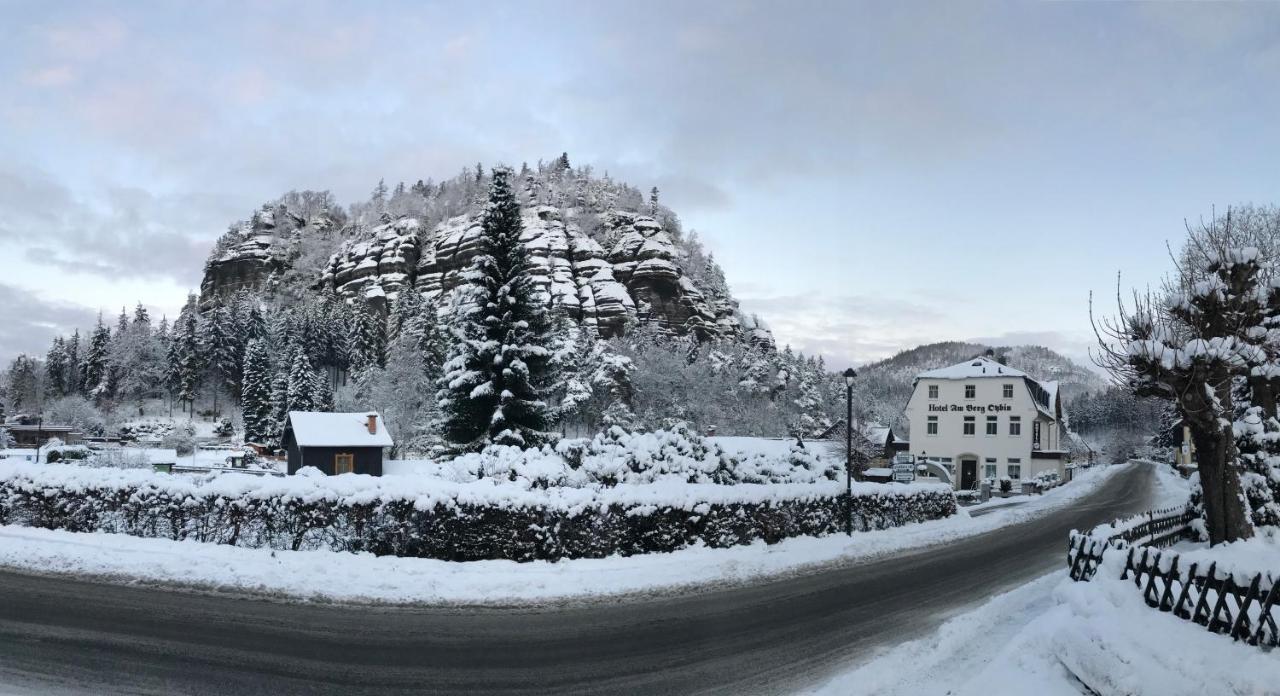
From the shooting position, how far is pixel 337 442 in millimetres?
44031

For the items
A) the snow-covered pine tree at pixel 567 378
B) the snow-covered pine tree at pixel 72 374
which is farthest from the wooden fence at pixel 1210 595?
the snow-covered pine tree at pixel 72 374

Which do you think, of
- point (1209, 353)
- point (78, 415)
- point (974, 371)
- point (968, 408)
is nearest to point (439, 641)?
point (1209, 353)

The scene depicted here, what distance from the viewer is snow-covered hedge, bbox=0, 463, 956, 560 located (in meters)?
14.1

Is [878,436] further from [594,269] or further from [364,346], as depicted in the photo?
[594,269]

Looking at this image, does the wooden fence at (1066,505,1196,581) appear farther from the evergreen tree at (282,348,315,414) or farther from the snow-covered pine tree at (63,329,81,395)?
the snow-covered pine tree at (63,329,81,395)

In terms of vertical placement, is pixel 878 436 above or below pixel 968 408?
below

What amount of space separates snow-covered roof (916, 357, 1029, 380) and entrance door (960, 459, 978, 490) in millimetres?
6382

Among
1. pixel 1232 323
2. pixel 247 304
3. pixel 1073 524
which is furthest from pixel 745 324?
pixel 1232 323

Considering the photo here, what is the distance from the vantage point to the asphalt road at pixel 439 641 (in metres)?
8.01

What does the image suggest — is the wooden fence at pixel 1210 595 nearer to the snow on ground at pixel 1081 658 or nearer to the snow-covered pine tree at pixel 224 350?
the snow on ground at pixel 1081 658

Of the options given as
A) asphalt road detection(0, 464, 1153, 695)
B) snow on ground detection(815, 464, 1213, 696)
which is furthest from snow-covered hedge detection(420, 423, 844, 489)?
snow on ground detection(815, 464, 1213, 696)

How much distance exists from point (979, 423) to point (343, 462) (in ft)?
149

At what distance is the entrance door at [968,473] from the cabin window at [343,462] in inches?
1730

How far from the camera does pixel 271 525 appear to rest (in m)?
14.7
